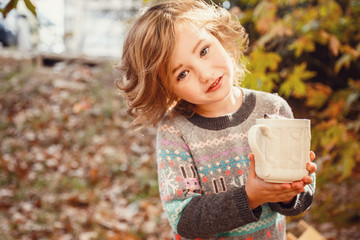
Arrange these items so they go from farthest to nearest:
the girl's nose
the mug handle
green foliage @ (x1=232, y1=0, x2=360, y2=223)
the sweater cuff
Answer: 1. green foliage @ (x1=232, y1=0, x2=360, y2=223)
2. the girl's nose
3. the sweater cuff
4. the mug handle

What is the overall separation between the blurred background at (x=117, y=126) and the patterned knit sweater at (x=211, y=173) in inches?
13.8

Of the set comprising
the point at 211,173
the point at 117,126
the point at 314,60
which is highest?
the point at 211,173

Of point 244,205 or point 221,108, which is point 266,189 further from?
point 221,108

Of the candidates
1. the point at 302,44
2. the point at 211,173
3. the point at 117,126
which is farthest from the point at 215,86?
the point at 117,126

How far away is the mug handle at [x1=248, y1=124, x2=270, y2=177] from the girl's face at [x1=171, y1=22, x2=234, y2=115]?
31 centimetres

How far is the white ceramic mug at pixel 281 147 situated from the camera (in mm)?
869

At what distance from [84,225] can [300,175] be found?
2.71 meters

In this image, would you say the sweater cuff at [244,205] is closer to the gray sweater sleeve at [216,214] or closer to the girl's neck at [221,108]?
the gray sweater sleeve at [216,214]

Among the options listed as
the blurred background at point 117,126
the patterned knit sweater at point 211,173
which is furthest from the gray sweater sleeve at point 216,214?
the blurred background at point 117,126

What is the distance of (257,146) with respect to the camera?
0.87 metres

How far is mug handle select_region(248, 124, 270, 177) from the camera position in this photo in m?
0.87

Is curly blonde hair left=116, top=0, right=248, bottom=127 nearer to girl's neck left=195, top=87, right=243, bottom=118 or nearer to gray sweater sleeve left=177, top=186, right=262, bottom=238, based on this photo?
girl's neck left=195, top=87, right=243, bottom=118

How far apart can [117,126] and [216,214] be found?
3.76 metres

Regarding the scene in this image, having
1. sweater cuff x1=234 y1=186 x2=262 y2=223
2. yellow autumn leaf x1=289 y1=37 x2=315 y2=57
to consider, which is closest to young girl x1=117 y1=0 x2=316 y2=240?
sweater cuff x1=234 y1=186 x2=262 y2=223
